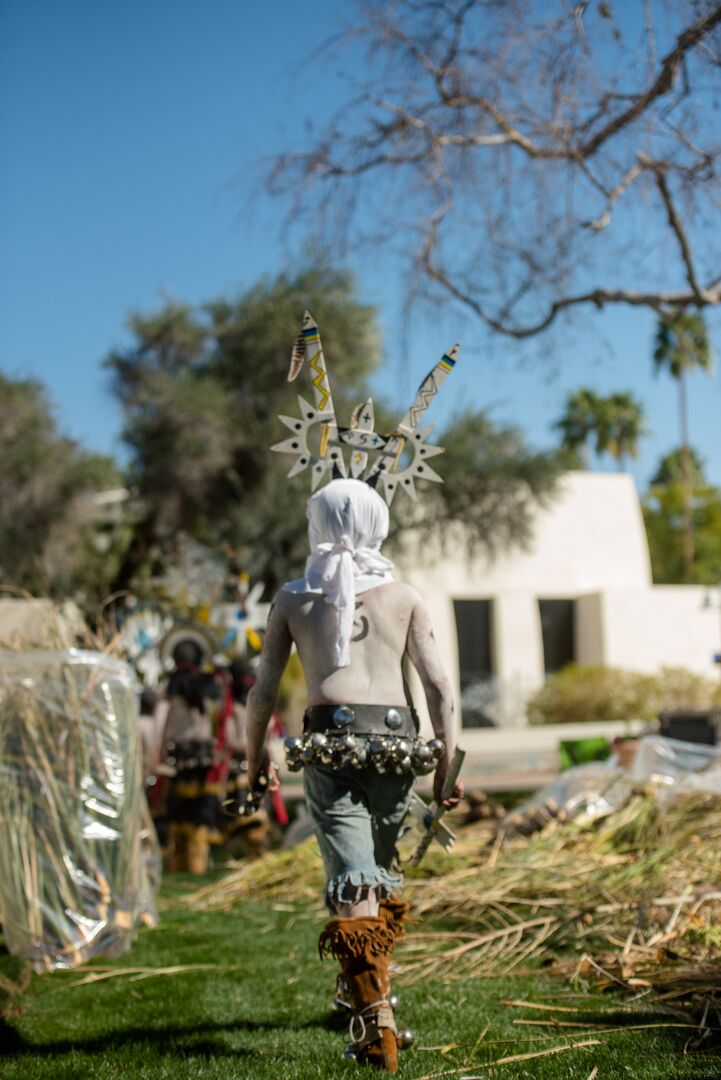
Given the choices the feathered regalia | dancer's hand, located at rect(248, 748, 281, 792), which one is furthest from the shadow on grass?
the feathered regalia

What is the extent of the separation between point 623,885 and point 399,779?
86.6 inches

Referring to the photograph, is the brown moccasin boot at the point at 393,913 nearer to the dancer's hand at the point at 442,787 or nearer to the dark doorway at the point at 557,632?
the dancer's hand at the point at 442,787

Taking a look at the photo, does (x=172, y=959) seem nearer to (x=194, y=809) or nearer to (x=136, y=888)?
(x=136, y=888)

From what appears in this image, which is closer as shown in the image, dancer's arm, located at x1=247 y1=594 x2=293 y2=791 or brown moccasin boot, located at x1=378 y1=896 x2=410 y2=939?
brown moccasin boot, located at x1=378 y1=896 x2=410 y2=939

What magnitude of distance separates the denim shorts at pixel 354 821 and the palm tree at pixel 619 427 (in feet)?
138

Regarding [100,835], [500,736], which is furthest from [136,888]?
[500,736]

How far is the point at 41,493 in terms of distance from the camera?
17.0 meters

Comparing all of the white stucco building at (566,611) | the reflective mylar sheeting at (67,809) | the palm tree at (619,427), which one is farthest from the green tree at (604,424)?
the reflective mylar sheeting at (67,809)

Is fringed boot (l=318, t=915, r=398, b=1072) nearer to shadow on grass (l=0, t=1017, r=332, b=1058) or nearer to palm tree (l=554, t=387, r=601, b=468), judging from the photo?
shadow on grass (l=0, t=1017, r=332, b=1058)

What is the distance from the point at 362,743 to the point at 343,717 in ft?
0.35

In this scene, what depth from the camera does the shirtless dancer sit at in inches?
141

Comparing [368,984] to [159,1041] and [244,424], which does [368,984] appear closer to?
[159,1041]

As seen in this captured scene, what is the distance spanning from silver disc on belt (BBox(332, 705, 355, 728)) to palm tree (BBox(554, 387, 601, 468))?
137 feet

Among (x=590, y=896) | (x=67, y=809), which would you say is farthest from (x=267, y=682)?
(x=590, y=896)
